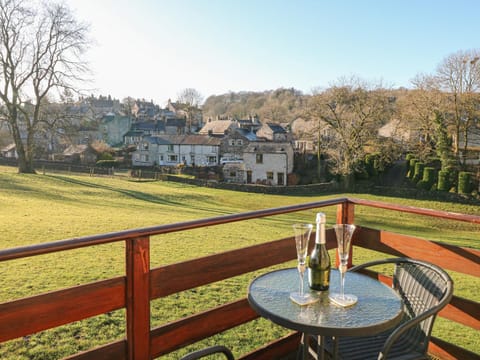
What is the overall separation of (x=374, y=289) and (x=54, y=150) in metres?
54.4

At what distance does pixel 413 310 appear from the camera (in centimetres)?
254

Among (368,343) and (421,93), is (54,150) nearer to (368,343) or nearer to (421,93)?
(421,93)

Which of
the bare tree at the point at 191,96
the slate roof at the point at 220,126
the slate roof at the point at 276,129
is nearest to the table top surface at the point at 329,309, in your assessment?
the slate roof at the point at 276,129

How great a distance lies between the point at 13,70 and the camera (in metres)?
23.8

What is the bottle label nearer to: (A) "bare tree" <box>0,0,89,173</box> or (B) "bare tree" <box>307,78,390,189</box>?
(A) "bare tree" <box>0,0,89,173</box>

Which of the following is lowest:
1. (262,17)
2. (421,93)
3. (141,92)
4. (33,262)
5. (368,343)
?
(33,262)

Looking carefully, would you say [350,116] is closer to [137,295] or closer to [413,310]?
[413,310]

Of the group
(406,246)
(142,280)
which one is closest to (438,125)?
(406,246)

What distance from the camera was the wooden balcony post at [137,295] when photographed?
2072mm

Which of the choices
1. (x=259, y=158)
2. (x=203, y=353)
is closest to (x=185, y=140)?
(x=259, y=158)

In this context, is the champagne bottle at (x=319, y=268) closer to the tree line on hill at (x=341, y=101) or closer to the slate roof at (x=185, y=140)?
the tree line on hill at (x=341, y=101)

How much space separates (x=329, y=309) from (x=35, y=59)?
92.5 feet

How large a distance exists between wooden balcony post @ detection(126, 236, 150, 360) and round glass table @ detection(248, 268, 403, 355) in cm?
63

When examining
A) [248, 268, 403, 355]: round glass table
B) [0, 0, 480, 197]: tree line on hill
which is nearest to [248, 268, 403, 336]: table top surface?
[248, 268, 403, 355]: round glass table
